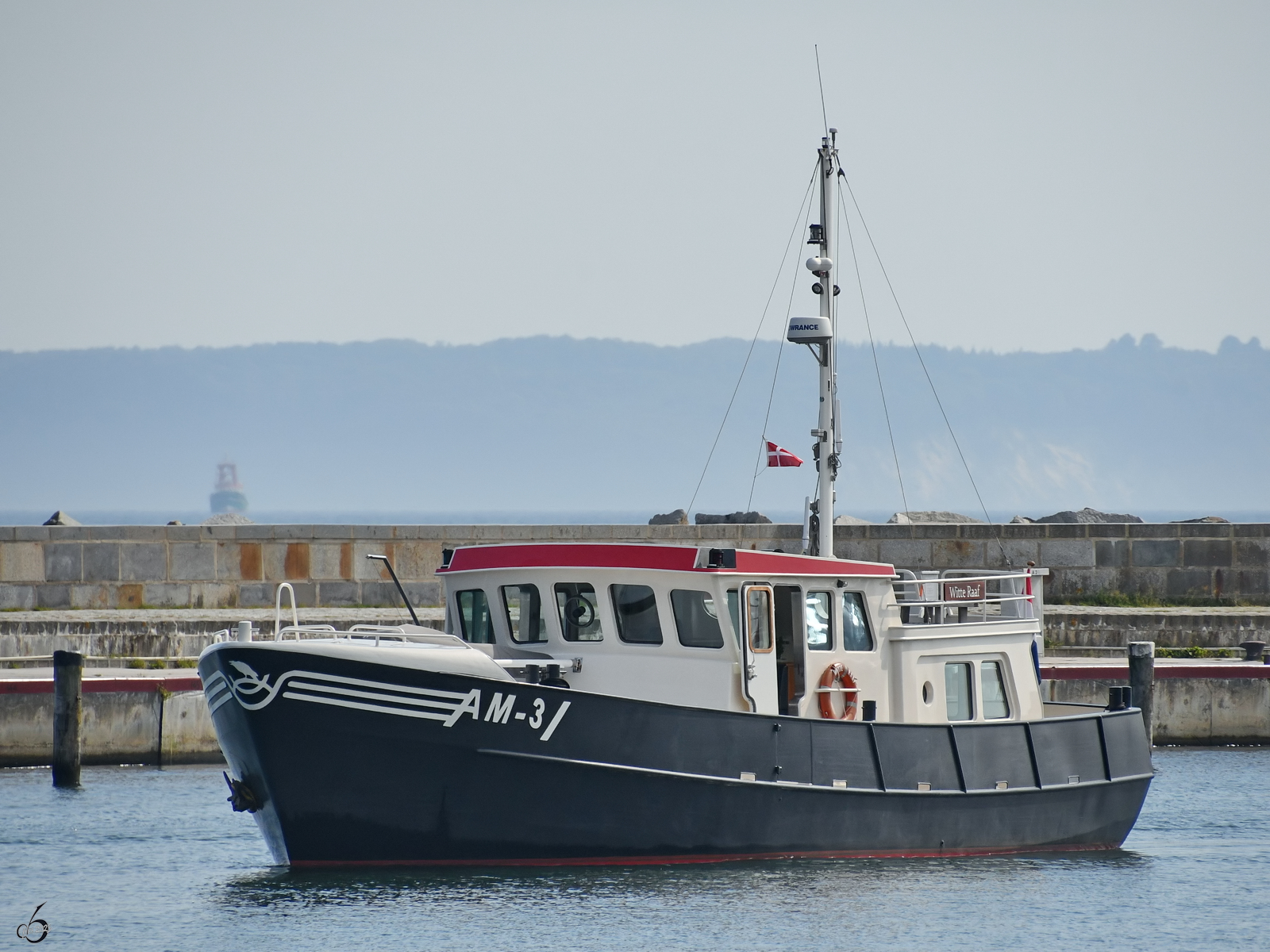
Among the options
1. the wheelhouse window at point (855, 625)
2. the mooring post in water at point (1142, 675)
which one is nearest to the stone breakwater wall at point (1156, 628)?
the mooring post in water at point (1142, 675)

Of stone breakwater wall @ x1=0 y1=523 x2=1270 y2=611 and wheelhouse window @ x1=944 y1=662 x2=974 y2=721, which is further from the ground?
stone breakwater wall @ x1=0 y1=523 x2=1270 y2=611

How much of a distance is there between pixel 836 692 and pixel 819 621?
2.17ft

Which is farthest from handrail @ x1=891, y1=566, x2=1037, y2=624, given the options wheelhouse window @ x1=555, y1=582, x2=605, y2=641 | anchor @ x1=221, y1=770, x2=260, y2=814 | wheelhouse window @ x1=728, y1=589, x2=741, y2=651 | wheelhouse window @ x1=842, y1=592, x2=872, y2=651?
anchor @ x1=221, y1=770, x2=260, y2=814

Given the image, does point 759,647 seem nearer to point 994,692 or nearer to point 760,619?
point 760,619

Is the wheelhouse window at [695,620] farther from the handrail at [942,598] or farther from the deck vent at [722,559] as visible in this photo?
the handrail at [942,598]

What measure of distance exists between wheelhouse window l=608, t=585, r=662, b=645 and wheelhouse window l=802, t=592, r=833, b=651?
1.47m

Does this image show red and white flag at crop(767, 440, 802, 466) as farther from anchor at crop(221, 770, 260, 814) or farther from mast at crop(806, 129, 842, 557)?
anchor at crop(221, 770, 260, 814)

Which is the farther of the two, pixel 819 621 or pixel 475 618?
pixel 475 618

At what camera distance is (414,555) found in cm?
2570

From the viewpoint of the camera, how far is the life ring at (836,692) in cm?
1507

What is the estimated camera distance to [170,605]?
992 inches

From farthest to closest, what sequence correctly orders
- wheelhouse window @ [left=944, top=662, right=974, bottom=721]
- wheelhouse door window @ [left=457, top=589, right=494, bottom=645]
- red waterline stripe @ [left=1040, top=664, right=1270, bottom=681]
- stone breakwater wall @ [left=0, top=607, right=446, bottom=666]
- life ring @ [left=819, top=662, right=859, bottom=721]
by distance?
stone breakwater wall @ [left=0, top=607, right=446, bottom=666]
red waterline stripe @ [left=1040, top=664, right=1270, bottom=681]
wheelhouse window @ [left=944, top=662, right=974, bottom=721]
wheelhouse door window @ [left=457, top=589, right=494, bottom=645]
life ring @ [left=819, top=662, right=859, bottom=721]

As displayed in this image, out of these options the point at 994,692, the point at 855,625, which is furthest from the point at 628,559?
the point at 994,692

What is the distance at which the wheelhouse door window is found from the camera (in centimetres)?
1518
